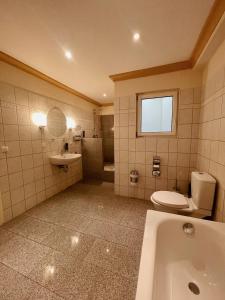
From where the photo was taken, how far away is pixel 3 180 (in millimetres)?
1901

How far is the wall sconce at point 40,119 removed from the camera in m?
2.34

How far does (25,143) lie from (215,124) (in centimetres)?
263

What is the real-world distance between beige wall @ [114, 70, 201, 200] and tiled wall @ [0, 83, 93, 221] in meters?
1.30

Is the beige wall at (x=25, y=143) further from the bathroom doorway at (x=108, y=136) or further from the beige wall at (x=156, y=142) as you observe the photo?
the bathroom doorway at (x=108, y=136)

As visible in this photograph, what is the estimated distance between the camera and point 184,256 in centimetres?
127

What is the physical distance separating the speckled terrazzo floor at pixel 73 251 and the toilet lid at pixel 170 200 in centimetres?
48

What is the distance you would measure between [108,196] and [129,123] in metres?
1.49

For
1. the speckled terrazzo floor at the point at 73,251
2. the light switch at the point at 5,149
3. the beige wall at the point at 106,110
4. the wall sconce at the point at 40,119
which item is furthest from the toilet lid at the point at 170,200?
the beige wall at the point at 106,110

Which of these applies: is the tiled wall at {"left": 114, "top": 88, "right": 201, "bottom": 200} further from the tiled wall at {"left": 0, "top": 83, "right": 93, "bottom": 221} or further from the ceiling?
the tiled wall at {"left": 0, "top": 83, "right": 93, "bottom": 221}

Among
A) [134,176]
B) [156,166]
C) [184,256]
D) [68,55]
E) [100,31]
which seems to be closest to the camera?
[184,256]

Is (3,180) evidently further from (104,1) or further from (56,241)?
(104,1)

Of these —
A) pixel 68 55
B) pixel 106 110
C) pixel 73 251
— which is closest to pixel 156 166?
pixel 73 251

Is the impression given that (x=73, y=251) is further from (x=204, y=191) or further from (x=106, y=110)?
(x=106, y=110)

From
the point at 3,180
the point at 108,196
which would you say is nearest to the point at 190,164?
the point at 108,196
